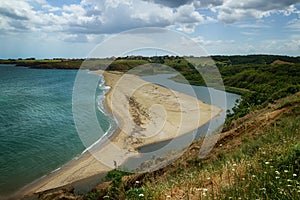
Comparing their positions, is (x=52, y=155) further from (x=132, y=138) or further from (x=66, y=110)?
(x=66, y=110)

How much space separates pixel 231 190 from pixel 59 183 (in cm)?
1502

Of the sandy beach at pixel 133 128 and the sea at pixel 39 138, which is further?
the sea at pixel 39 138

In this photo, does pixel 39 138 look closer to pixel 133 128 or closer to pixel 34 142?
pixel 34 142

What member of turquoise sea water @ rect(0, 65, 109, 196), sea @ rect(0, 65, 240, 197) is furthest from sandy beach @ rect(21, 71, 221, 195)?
turquoise sea water @ rect(0, 65, 109, 196)

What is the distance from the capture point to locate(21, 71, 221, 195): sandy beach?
18391 mm

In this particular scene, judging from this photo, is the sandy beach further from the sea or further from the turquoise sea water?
the turquoise sea water

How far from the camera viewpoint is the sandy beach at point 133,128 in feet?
60.3

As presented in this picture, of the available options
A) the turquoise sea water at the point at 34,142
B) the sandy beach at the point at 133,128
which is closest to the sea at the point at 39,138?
the turquoise sea water at the point at 34,142

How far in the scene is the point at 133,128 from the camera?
29250mm

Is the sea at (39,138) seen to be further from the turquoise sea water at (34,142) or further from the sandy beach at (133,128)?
the sandy beach at (133,128)

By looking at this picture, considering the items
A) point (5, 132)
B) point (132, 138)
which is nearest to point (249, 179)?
point (132, 138)

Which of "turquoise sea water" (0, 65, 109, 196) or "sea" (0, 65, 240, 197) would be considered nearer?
"turquoise sea water" (0, 65, 109, 196)

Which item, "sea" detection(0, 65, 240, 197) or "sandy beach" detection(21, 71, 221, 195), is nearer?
"sandy beach" detection(21, 71, 221, 195)

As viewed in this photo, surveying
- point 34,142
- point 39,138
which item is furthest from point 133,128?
point 34,142
